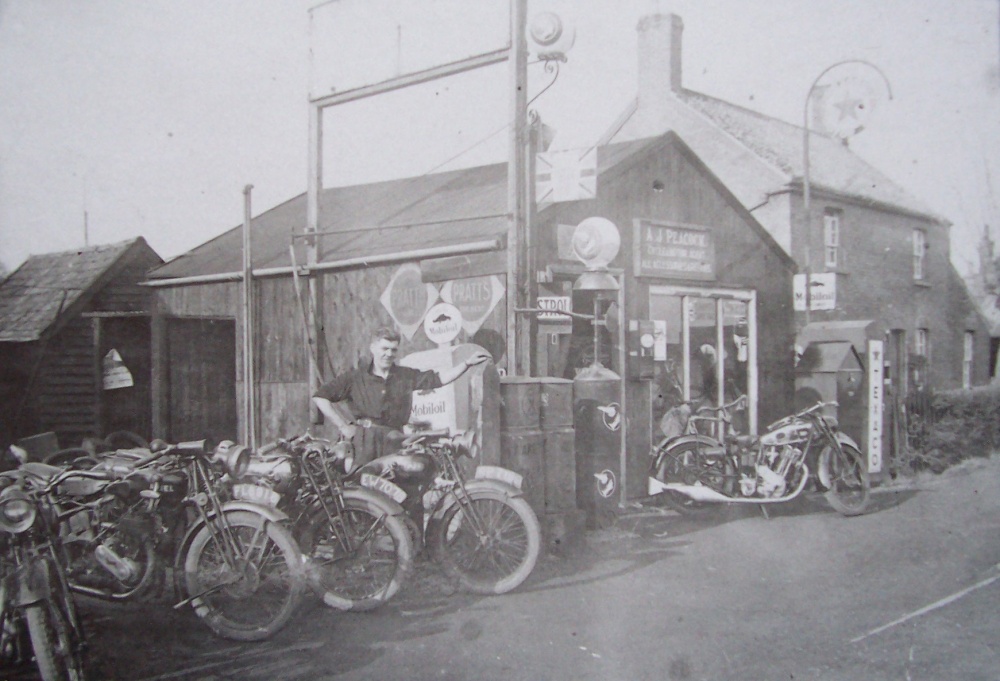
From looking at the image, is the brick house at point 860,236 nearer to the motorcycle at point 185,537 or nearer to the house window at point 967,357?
the house window at point 967,357

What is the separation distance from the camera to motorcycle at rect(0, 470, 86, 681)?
371 centimetres

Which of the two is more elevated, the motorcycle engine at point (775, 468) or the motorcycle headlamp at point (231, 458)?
the motorcycle headlamp at point (231, 458)

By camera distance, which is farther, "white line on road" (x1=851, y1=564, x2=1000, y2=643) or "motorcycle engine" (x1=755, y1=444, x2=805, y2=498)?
"motorcycle engine" (x1=755, y1=444, x2=805, y2=498)

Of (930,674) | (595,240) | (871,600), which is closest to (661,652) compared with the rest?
(930,674)

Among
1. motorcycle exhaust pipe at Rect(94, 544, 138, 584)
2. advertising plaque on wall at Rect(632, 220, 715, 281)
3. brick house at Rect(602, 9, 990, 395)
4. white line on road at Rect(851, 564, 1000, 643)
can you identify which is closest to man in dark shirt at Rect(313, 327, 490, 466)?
motorcycle exhaust pipe at Rect(94, 544, 138, 584)

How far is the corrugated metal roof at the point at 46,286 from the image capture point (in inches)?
420

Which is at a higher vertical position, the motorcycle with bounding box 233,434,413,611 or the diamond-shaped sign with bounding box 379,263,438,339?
the diamond-shaped sign with bounding box 379,263,438,339

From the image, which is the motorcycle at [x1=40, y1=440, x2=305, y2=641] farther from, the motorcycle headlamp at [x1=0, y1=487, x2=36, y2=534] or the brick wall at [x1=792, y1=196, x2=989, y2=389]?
the brick wall at [x1=792, y1=196, x2=989, y2=389]

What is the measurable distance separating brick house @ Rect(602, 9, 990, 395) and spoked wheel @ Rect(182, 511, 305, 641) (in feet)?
51.0

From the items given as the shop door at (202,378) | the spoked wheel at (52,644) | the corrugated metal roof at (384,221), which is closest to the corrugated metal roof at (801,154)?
the corrugated metal roof at (384,221)

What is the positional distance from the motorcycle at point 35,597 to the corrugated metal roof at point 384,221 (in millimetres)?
5276

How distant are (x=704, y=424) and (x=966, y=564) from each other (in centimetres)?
417

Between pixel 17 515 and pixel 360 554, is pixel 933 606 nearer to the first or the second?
pixel 360 554

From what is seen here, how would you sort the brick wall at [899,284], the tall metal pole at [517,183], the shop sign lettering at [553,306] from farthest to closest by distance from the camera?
the brick wall at [899,284], the shop sign lettering at [553,306], the tall metal pole at [517,183]
